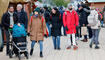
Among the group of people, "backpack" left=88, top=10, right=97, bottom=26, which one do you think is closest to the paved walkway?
the group of people

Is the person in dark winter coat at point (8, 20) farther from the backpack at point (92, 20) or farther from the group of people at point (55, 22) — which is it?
the backpack at point (92, 20)

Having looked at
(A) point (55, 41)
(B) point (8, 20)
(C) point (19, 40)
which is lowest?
Answer: (A) point (55, 41)

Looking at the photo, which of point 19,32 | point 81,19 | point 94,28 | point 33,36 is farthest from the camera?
point 81,19

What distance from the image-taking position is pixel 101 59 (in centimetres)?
1040

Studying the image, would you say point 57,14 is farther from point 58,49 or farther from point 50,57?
point 50,57

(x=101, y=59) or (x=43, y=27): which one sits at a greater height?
(x=43, y=27)

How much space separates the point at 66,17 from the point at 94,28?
→ 1.30 meters

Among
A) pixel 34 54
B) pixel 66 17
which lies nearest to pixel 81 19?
pixel 66 17

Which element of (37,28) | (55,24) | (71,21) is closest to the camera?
(37,28)

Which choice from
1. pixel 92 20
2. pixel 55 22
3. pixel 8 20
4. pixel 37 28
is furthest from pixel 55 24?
pixel 8 20

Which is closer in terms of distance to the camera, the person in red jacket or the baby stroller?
the baby stroller

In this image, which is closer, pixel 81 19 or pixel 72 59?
pixel 72 59

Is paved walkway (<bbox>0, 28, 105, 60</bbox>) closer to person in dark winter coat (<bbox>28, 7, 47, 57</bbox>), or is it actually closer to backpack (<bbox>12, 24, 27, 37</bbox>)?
person in dark winter coat (<bbox>28, 7, 47, 57</bbox>)

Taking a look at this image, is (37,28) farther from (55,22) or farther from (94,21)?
(94,21)
